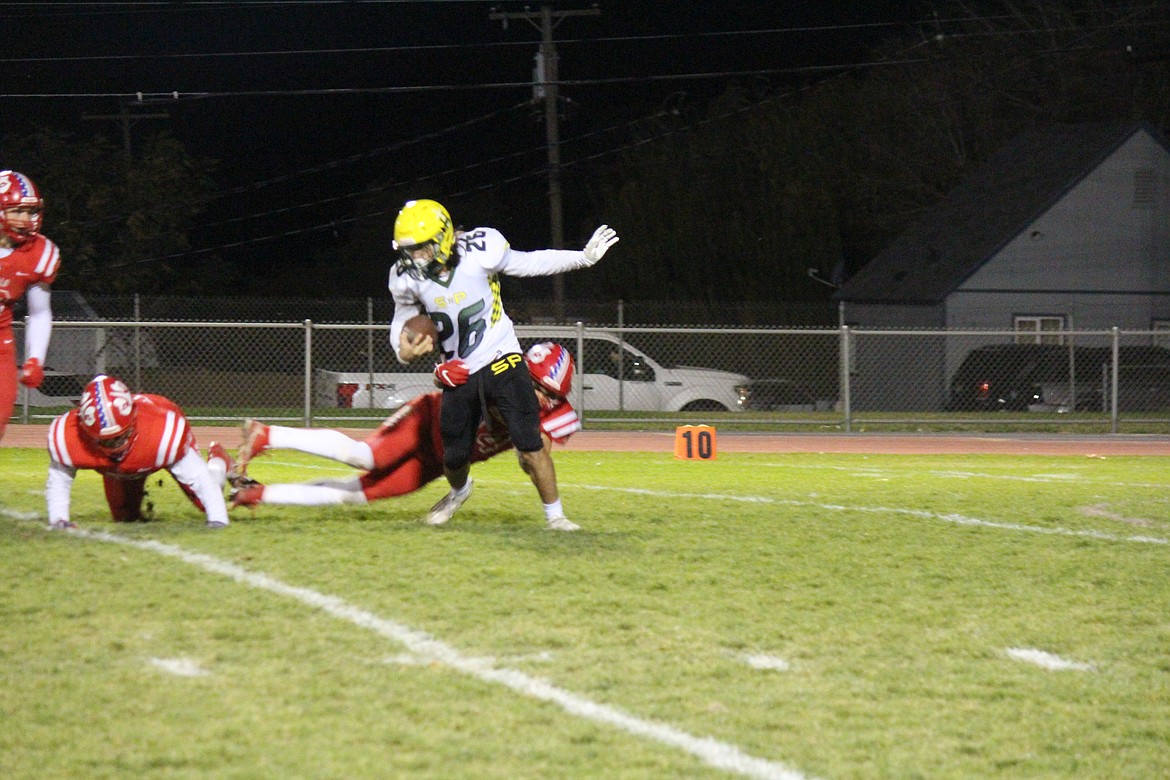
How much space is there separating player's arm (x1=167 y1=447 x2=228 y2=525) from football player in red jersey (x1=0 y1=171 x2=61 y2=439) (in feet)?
3.13

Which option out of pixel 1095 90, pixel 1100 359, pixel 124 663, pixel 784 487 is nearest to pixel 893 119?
pixel 1095 90

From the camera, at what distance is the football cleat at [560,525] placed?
788 cm

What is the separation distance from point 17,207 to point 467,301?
2537 millimetres

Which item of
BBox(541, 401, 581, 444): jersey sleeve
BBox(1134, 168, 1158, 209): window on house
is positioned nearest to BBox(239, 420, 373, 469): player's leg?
BBox(541, 401, 581, 444): jersey sleeve

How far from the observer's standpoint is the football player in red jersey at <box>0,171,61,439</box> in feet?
25.8

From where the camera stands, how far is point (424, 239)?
7.49 m

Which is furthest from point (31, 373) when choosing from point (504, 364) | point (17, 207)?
point (504, 364)

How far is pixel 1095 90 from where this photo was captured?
4166 centimetres

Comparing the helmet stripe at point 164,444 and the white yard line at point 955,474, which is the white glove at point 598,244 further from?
the white yard line at point 955,474

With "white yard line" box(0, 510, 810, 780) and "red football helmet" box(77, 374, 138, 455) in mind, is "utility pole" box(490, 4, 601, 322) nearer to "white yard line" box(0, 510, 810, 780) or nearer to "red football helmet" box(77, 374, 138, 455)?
"red football helmet" box(77, 374, 138, 455)

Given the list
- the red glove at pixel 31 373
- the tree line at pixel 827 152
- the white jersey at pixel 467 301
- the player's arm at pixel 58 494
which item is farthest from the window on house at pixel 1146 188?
the player's arm at pixel 58 494

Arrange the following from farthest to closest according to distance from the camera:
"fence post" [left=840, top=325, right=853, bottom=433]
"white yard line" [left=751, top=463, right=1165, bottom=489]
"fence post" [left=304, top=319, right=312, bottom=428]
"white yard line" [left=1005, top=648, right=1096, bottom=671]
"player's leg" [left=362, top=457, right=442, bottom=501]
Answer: "fence post" [left=840, top=325, right=853, bottom=433] < "fence post" [left=304, top=319, right=312, bottom=428] < "white yard line" [left=751, top=463, right=1165, bottom=489] < "player's leg" [left=362, top=457, right=442, bottom=501] < "white yard line" [left=1005, top=648, right=1096, bottom=671]

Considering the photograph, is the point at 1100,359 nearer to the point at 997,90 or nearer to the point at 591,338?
the point at 591,338

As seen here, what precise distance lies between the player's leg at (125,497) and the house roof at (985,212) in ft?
92.4
